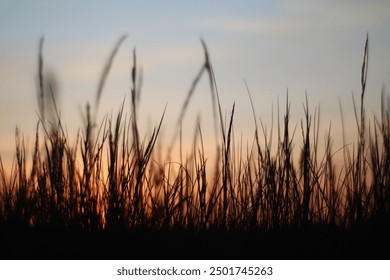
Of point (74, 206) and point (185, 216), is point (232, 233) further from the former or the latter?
point (74, 206)

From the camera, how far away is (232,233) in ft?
8.43

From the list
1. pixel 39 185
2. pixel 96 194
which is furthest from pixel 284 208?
pixel 39 185

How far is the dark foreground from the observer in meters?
2.43

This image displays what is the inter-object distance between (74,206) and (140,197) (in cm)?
20

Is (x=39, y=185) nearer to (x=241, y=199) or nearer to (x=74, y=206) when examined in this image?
(x=74, y=206)

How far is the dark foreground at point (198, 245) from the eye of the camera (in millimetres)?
2432

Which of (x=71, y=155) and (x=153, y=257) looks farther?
(x=71, y=155)

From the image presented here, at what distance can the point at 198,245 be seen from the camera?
8.13ft

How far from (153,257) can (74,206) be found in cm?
30

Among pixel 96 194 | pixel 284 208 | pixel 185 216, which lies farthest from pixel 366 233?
pixel 96 194
